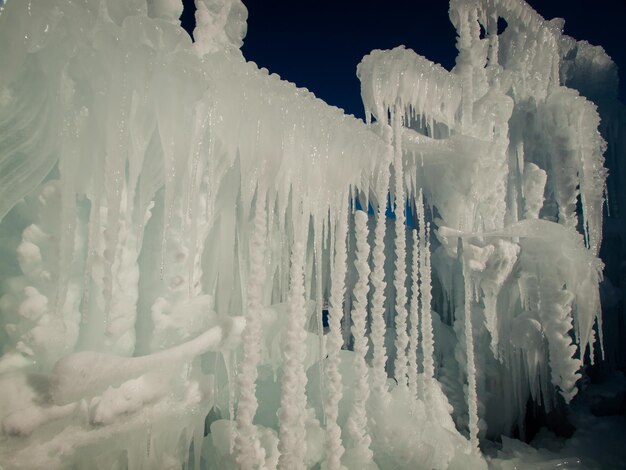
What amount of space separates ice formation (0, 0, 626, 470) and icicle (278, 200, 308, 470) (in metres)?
0.02

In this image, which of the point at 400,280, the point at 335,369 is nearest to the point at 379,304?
the point at 400,280

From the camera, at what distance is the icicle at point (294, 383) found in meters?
3.07

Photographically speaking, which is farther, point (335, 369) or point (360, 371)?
point (360, 371)

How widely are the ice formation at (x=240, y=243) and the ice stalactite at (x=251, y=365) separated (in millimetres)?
18

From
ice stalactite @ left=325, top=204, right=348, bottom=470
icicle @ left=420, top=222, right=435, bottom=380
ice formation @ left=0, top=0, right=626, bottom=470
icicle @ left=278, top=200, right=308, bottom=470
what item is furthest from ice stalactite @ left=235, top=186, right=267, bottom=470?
icicle @ left=420, top=222, right=435, bottom=380

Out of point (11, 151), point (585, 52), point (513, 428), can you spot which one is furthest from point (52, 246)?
point (585, 52)

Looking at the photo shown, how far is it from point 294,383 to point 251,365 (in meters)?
0.43

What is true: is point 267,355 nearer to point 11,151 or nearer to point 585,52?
point 11,151

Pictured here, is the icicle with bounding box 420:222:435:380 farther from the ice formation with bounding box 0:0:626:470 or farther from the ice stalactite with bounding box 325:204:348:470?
the ice stalactite with bounding box 325:204:348:470

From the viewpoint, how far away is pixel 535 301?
18.6 ft

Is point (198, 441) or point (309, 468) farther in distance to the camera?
point (309, 468)

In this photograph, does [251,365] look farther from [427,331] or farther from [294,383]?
[427,331]

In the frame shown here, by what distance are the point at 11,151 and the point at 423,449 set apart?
466 cm

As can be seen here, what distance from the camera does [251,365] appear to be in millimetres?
3039
